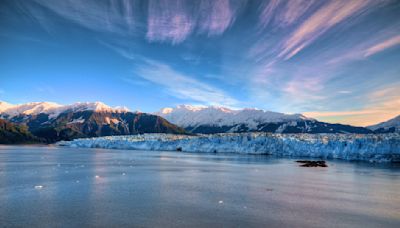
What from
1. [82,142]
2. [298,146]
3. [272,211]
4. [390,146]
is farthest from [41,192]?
[82,142]

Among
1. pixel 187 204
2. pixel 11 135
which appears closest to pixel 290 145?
pixel 187 204

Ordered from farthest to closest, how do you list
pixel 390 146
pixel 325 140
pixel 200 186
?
pixel 325 140, pixel 390 146, pixel 200 186

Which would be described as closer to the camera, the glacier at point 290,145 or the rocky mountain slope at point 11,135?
the glacier at point 290,145

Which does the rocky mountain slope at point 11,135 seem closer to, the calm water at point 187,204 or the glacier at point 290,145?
the glacier at point 290,145

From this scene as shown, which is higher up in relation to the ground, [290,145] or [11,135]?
[11,135]

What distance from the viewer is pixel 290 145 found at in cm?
8669

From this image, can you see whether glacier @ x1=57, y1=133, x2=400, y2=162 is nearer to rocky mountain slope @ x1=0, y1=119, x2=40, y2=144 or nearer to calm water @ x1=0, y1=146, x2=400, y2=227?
calm water @ x1=0, y1=146, x2=400, y2=227

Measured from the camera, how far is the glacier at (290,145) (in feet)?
225

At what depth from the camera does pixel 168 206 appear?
18.2 meters

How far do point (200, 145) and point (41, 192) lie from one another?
8919 cm

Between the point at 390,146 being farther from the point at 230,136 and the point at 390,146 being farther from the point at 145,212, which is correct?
the point at 145,212

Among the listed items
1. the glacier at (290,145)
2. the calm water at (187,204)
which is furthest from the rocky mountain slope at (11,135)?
the calm water at (187,204)

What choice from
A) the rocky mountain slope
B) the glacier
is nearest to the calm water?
the glacier

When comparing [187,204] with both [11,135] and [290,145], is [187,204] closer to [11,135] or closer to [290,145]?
[290,145]
